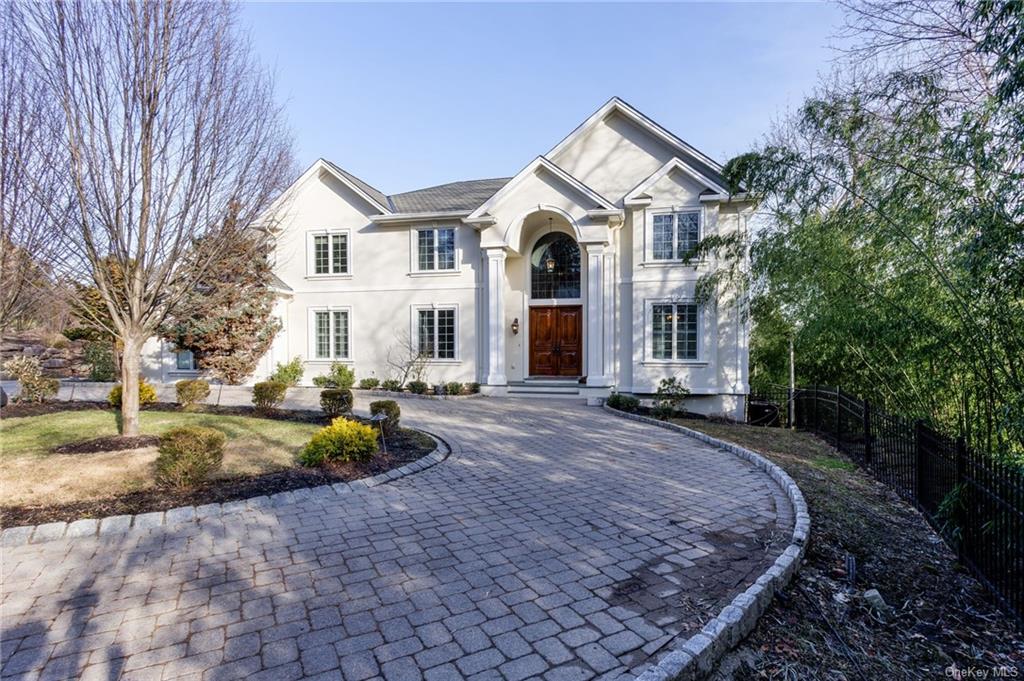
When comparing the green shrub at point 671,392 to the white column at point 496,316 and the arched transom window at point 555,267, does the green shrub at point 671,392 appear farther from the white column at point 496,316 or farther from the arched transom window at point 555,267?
the white column at point 496,316

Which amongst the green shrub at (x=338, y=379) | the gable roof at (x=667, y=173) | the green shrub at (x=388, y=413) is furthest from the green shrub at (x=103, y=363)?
the gable roof at (x=667, y=173)

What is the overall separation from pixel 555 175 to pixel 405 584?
1326 cm

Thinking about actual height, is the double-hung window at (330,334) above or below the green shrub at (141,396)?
above

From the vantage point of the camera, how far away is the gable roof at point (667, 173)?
1387 centimetres

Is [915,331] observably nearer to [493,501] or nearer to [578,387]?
[493,501]

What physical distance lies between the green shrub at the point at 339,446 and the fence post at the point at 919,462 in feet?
21.7

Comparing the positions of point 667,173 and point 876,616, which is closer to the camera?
point 876,616

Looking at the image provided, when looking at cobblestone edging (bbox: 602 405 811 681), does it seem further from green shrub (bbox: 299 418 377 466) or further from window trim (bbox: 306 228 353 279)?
window trim (bbox: 306 228 353 279)

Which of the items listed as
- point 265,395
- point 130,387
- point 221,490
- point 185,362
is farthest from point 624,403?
point 185,362

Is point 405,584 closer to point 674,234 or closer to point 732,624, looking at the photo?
point 732,624

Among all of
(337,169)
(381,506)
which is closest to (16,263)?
(381,506)

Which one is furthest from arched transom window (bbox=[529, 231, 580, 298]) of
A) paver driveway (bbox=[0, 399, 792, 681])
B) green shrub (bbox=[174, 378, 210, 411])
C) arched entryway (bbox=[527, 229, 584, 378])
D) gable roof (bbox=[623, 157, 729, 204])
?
paver driveway (bbox=[0, 399, 792, 681])

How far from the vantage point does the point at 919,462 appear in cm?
577

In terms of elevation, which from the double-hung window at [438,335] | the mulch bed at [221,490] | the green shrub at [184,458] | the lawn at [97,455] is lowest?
the mulch bed at [221,490]
